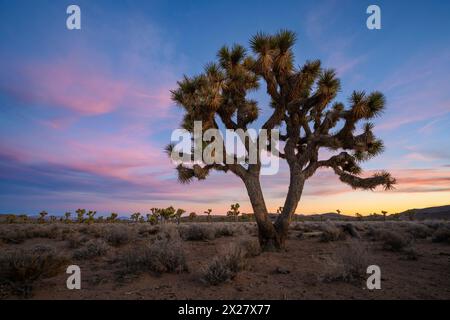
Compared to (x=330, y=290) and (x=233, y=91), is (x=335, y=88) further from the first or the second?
(x=330, y=290)

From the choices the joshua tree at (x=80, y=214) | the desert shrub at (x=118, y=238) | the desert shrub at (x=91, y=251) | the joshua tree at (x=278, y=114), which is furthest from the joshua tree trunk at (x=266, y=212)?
the joshua tree at (x=80, y=214)

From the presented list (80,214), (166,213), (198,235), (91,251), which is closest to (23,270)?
(91,251)

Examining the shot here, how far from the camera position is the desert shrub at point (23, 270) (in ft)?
18.5

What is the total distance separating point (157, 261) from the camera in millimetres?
7039

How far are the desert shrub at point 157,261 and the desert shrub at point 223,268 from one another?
3.24 feet

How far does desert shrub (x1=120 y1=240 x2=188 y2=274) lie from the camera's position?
7.08 meters

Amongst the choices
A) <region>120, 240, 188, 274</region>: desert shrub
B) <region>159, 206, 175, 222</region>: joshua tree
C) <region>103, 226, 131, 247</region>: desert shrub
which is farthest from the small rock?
<region>159, 206, 175, 222</region>: joshua tree

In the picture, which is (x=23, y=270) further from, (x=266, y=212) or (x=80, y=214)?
(x=80, y=214)

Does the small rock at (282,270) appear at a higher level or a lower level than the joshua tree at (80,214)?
higher

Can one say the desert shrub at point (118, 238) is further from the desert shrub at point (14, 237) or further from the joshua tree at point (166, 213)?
the joshua tree at point (166, 213)

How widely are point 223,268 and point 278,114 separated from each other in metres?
6.42

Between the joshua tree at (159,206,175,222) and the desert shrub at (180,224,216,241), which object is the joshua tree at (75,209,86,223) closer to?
the joshua tree at (159,206,175,222)

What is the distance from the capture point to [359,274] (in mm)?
6398
